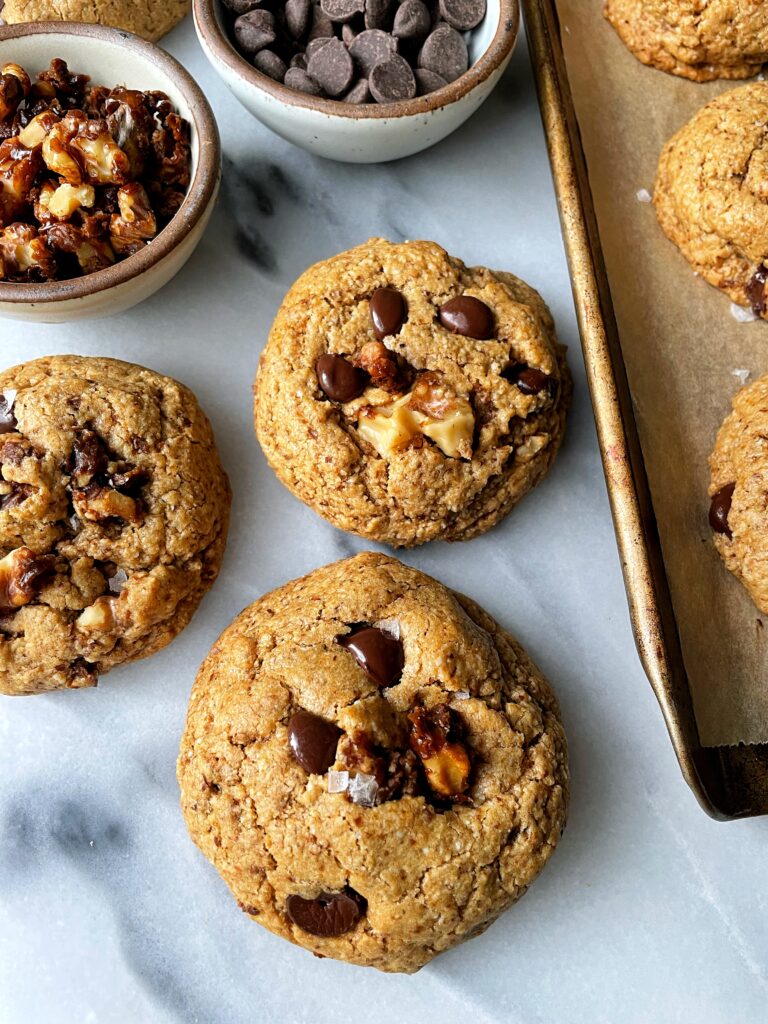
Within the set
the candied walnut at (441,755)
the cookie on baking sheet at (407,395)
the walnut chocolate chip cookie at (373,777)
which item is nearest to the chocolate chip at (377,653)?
the walnut chocolate chip cookie at (373,777)

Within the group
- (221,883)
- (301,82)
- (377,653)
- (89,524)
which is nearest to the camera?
(377,653)

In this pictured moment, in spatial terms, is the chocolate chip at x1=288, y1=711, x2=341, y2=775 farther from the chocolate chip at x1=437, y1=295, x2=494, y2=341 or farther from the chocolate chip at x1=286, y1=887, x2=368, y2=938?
the chocolate chip at x1=437, y1=295, x2=494, y2=341

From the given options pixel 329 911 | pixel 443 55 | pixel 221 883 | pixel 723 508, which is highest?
pixel 443 55

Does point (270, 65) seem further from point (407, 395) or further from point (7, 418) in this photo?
point (7, 418)

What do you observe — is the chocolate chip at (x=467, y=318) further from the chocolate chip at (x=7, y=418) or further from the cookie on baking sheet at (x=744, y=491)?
the chocolate chip at (x=7, y=418)

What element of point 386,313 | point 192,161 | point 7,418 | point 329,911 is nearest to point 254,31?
point 192,161

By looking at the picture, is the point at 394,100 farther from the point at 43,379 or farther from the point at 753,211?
the point at 43,379

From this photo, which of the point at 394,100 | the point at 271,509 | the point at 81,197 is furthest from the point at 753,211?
the point at 81,197
